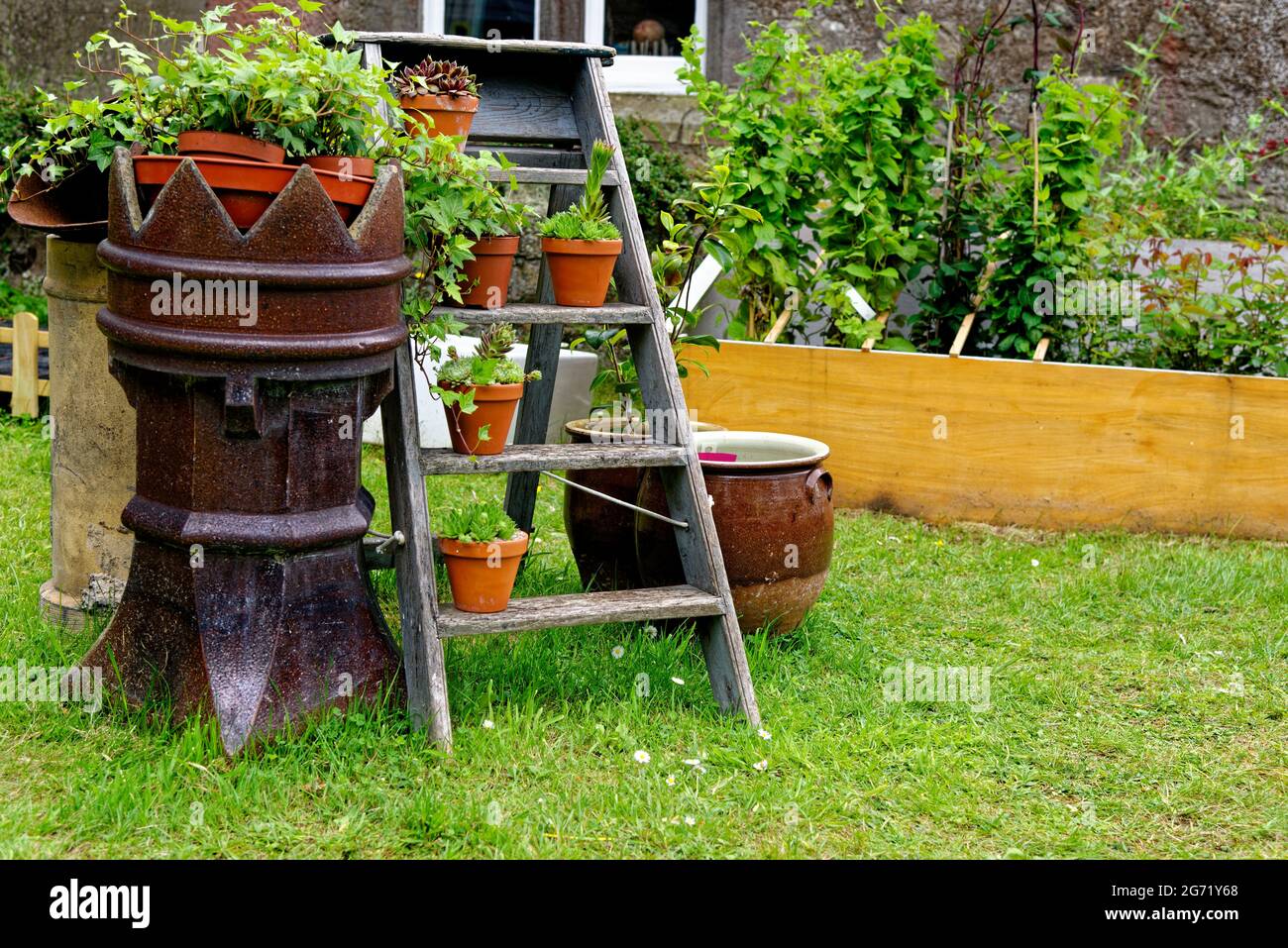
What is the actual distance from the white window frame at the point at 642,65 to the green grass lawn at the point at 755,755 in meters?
3.59

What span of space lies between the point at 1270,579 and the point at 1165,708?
1.18 m

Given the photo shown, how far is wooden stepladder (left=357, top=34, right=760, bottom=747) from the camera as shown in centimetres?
307

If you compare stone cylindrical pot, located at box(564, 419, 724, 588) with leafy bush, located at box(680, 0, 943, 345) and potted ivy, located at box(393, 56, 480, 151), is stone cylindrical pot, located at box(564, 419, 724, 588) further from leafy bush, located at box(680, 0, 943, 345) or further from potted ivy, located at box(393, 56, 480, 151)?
leafy bush, located at box(680, 0, 943, 345)

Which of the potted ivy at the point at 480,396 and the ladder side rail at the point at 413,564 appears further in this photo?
the potted ivy at the point at 480,396

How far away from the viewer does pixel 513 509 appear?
13.4 feet

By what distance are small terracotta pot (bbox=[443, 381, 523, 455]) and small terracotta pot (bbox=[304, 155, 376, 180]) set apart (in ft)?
1.85

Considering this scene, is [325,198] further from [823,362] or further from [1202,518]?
[1202,518]

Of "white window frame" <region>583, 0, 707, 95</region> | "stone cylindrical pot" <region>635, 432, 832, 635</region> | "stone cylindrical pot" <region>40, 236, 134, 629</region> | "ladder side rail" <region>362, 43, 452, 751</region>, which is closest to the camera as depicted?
"ladder side rail" <region>362, 43, 452, 751</region>

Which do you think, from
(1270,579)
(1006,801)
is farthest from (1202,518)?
(1006,801)

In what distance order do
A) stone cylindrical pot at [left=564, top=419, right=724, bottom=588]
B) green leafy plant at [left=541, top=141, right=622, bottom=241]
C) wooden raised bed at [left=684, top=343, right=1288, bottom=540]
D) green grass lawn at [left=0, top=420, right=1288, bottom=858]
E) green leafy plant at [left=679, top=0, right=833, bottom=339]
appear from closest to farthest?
1. green grass lawn at [left=0, top=420, right=1288, bottom=858]
2. green leafy plant at [left=541, top=141, right=622, bottom=241]
3. stone cylindrical pot at [left=564, top=419, right=724, bottom=588]
4. wooden raised bed at [left=684, top=343, right=1288, bottom=540]
5. green leafy plant at [left=679, top=0, right=833, bottom=339]

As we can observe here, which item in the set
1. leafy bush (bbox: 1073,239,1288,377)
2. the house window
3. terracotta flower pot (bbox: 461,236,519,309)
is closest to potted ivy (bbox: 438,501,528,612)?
terracotta flower pot (bbox: 461,236,519,309)

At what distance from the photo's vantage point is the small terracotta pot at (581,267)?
10.9 ft

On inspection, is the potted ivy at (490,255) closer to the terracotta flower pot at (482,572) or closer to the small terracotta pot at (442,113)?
the small terracotta pot at (442,113)

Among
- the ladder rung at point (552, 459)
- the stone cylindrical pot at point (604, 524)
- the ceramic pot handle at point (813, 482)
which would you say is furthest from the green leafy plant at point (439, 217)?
the ceramic pot handle at point (813, 482)
